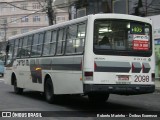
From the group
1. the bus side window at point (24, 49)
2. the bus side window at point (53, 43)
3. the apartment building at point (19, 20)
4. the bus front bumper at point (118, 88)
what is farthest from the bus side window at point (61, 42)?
the apartment building at point (19, 20)

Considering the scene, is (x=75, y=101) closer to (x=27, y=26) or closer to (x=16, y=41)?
(x=16, y=41)

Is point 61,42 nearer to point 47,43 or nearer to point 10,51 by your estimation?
point 47,43

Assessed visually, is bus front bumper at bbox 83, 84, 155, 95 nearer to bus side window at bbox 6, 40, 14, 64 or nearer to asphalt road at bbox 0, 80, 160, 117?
asphalt road at bbox 0, 80, 160, 117

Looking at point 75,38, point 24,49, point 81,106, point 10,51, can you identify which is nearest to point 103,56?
point 75,38

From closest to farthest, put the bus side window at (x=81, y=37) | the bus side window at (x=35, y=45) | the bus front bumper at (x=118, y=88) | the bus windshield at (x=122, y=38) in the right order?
the bus front bumper at (x=118, y=88) < the bus windshield at (x=122, y=38) < the bus side window at (x=81, y=37) < the bus side window at (x=35, y=45)

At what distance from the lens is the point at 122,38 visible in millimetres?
12844

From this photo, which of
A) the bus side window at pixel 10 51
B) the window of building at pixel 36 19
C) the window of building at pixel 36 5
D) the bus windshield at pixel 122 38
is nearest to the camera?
the bus windshield at pixel 122 38

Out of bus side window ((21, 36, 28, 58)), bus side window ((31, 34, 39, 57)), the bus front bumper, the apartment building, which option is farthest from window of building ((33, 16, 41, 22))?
the bus front bumper

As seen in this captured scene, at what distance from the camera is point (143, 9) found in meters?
27.4

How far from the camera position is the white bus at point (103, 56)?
12.2 m

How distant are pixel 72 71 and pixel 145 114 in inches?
106

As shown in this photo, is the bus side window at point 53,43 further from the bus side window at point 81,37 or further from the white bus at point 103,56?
the bus side window at point 81,37

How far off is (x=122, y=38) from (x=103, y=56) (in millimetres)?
1019

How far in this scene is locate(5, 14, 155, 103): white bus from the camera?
12.2 m
